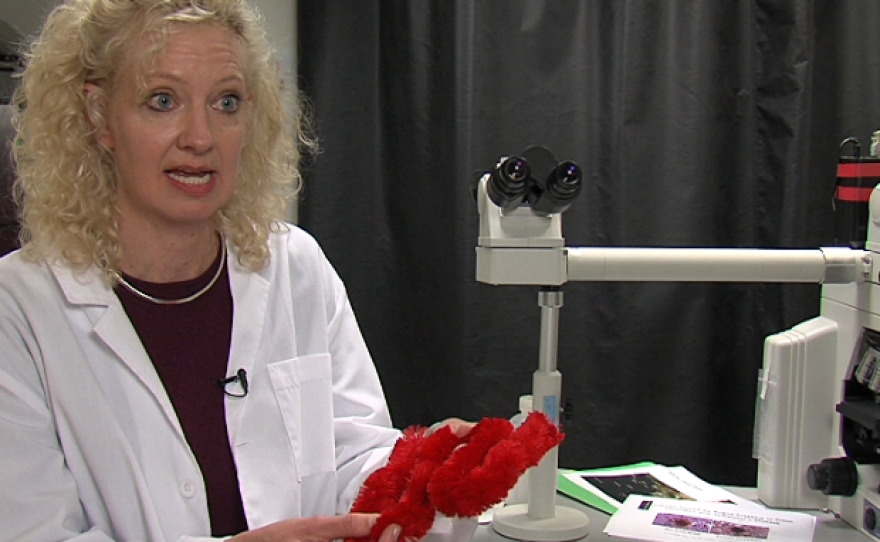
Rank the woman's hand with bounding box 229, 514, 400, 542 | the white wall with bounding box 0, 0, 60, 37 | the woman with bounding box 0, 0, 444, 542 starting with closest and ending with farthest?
the woman's hand with bounding box 229, 514, 400, 542
the woman with bounding box 0, 0, 444, 542
the white wall with bounding box 0, 0, 60, 37

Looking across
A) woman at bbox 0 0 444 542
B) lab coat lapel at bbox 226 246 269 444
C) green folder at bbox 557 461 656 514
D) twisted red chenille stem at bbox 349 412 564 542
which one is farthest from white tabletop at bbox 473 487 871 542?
lab coat lapel at bbox 226 246 269 444

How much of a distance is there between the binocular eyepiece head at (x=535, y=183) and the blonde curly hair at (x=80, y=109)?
16.0 inches

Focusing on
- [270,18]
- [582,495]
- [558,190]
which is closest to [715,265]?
[558,190]

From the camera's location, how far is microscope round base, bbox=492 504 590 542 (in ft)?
5.11

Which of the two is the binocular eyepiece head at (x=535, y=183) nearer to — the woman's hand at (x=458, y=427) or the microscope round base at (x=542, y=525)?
the woman's hand at (x=458, y=427)

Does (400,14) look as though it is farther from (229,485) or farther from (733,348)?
(229,485)

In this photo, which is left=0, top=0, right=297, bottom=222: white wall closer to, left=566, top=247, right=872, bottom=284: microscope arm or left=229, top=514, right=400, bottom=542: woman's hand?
left=566, top=247, right=872, bottom=284: microscope arm

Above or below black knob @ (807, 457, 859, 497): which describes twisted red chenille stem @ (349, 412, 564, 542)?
above

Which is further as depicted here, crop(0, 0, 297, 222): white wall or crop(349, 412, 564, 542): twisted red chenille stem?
crop(0, 0, 297, 222): white wall

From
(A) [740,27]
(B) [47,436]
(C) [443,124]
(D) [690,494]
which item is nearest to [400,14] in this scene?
(C) [443,124]

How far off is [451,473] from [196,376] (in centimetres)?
43

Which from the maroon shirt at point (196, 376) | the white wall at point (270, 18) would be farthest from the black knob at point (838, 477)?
the white wall at point (270, 18)

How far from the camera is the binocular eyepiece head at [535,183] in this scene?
1504 mm

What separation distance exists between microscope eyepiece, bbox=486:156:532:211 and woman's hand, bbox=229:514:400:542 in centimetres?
58
